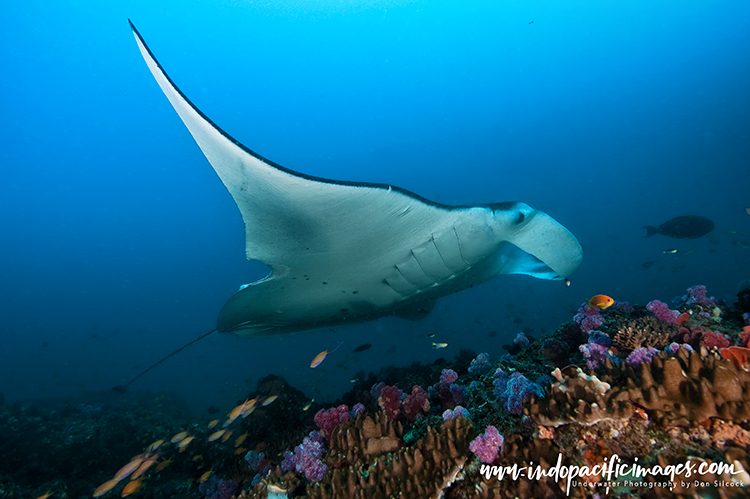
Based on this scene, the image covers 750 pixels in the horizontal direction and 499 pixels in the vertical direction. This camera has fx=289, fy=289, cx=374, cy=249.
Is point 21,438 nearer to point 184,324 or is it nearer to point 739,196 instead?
point 184,324

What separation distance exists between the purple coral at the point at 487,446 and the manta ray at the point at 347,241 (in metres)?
1.93

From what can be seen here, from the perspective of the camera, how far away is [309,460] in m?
2.37

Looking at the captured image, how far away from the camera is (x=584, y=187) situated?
58719 millimetres

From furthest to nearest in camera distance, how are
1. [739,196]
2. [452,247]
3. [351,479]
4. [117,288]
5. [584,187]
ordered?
[117,288] → [584,187] → [739,196] → [452,247] → [351,479]

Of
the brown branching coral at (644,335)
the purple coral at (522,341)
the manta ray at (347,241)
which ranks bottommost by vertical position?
the purple coral at (522,341)

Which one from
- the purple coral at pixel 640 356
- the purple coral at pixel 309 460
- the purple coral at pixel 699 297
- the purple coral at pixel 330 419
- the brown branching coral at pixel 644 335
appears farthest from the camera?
the purple coral at pixel 699 297

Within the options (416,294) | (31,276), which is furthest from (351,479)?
(31,276)

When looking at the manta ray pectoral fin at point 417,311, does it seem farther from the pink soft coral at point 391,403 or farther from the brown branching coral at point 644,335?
the brown branching coral at point 644,335

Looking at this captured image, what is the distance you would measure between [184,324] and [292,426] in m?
71.8

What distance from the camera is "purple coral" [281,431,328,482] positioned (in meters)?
2.28

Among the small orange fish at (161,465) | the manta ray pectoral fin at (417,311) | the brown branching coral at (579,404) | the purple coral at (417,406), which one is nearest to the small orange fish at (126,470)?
the small orange fish at (161,465)

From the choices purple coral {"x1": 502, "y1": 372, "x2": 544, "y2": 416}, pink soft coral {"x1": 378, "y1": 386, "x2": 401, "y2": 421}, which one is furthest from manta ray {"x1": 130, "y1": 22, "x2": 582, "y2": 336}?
purple coral {"x1": 502, "y1": 372, "x2": 544, "y2": 416}

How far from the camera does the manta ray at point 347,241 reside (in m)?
2.38

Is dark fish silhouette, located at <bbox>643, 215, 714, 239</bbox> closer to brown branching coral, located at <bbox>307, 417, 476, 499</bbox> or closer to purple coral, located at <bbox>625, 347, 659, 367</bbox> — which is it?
purple coral, located at <bbox>625, 347, 659, 367</bbox>
